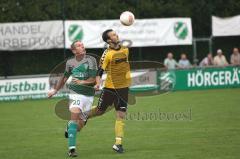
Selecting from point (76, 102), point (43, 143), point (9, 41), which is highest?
point (9, 41)

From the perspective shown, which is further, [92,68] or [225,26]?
[225,26]

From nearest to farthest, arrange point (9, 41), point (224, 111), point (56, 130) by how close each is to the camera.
Result: 1. point (56, 130)
2. point (224, 111)
3. point (9, 41)

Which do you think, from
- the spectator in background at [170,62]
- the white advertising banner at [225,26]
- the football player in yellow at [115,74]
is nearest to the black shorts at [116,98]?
the football player in yellow at [115,74]

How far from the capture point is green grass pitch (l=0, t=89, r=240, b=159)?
39.5 ft

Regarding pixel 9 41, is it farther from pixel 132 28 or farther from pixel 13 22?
pixel 132 28

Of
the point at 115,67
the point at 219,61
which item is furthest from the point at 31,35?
the point at 115,67

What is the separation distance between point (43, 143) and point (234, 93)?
12.8 metres

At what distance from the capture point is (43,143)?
1373cm

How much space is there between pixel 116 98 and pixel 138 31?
16536mm

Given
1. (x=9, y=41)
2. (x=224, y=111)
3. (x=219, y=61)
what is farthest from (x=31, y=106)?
(x=219, y=61)

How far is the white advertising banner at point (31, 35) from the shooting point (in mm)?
26922

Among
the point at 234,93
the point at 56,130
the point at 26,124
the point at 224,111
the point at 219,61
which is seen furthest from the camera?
the point at 219,61

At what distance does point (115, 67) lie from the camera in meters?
12.6

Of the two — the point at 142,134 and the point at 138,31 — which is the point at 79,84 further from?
the point at 138,31
